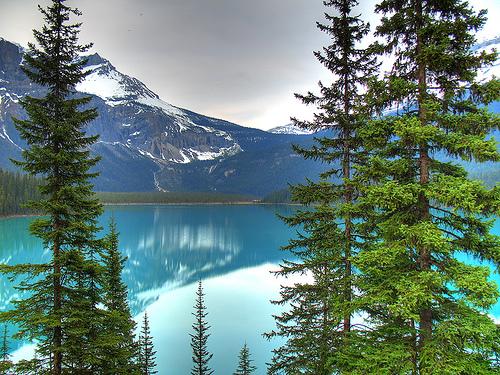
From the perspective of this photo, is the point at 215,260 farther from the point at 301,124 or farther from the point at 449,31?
the point at 449,31

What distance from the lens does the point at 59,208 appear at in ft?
31.8

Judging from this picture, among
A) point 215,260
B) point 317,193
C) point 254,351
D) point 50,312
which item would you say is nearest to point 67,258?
point 50,312

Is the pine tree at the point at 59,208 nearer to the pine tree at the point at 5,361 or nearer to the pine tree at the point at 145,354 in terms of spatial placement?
the pine tree at the point at 5,361

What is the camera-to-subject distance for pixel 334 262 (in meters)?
10.4

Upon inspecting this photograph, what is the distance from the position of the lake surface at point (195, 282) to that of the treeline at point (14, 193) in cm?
564

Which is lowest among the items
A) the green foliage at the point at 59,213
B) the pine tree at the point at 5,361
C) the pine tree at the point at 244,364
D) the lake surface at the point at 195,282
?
the lake surface at the point at 195,282

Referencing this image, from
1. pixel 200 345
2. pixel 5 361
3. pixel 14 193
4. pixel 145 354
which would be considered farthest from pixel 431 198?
pixel 14 193

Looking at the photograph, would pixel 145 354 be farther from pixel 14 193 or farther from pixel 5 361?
pixel 14 193

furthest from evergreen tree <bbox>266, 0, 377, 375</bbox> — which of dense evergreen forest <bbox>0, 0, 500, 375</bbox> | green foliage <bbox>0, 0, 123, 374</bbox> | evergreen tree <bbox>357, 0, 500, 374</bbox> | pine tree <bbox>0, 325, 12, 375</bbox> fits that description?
pine tree <bbox>0, 325, 12, 375</bbox>

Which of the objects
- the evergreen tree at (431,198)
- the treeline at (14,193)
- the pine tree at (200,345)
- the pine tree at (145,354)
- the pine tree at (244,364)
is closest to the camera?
the evergreen tree at (431,198)

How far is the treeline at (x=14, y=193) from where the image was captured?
4660 inches

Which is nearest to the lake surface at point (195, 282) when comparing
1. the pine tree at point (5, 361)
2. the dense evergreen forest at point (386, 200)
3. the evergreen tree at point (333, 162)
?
the pine tree at point (5, 361)

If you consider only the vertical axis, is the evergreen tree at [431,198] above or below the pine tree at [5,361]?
above

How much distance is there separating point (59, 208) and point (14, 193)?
146 metres
